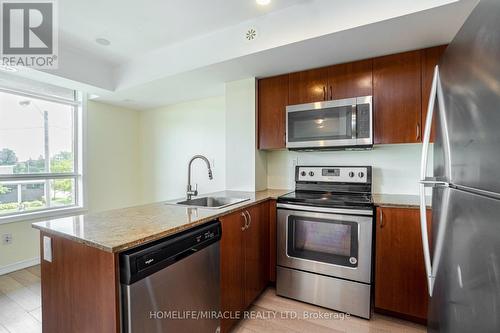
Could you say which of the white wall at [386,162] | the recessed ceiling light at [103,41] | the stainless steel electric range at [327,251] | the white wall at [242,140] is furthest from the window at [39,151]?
the white wall at [386,162]

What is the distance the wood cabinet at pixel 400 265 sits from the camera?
1.73 meters

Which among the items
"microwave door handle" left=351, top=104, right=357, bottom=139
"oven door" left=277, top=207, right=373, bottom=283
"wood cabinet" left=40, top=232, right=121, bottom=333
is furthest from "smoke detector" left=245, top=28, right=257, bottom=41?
"wood cabinet" left=40, top=232, right=121, bottom=333

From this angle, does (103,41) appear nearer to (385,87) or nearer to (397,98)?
(385,87)

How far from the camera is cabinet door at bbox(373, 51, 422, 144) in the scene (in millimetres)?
1990

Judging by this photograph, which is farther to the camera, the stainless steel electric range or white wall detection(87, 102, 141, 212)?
white wall detection(87, 102, 141, 212)

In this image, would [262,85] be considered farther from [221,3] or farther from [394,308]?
[394,308]

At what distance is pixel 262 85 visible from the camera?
2.63 metres

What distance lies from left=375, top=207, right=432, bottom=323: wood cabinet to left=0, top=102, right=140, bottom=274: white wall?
148 inches

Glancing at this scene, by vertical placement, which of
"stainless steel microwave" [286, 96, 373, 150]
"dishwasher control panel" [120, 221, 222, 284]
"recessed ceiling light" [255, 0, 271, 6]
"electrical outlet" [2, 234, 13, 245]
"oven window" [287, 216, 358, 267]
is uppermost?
"recessed ceiling light" [255, 0, 271, 6]

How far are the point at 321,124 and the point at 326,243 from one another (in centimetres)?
110

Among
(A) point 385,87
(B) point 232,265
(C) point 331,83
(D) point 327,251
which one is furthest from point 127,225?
(A) point 385,87

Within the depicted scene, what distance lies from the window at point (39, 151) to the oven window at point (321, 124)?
3.08m

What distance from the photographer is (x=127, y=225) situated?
122 cm

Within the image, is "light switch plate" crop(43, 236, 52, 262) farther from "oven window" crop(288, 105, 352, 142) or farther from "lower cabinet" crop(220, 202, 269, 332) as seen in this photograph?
"oven window" crop(288, 105, 352, 142)
